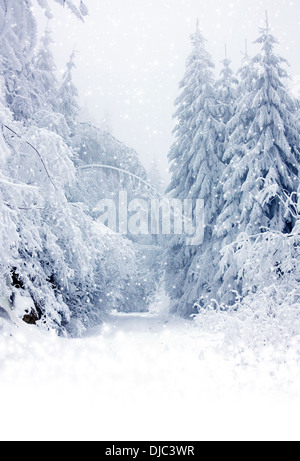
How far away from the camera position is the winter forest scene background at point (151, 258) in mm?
3869

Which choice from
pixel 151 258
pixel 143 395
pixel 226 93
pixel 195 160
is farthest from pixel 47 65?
pixel 143 395

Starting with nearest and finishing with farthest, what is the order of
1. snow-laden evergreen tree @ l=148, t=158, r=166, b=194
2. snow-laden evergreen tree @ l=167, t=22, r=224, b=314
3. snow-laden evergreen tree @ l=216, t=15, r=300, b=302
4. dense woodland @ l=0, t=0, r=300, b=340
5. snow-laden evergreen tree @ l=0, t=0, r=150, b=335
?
snow-laden evergreen tree @ l=0, t=0, r=150, b=335 → dense woodland @ l=0, t=0, r=300, b=340 → snow-laden evergreen tree @ l=216, t=15, r=300, b=302 → snow-laden evergreen tree @ l=167, t=22, r=224, b=314 → snow-laden evergreen tree @ l=148, t=158, r=166, b=194

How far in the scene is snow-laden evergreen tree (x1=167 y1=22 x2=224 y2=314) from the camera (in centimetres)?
1625

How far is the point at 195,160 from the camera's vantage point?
1634cm

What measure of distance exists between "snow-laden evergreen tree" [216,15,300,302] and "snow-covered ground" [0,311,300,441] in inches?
302

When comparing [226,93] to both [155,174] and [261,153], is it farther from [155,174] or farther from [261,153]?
[155,174]

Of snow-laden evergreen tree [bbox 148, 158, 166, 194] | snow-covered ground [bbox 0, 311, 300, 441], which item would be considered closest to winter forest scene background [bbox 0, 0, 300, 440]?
snow-covered ground [bbox 0, 311, 300, 441]

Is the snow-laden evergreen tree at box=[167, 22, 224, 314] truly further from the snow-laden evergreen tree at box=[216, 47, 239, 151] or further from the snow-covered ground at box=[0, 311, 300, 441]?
the snow-covered ground at box=[0, 311, 300, 441]

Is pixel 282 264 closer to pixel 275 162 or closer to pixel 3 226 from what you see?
pixel 275 162

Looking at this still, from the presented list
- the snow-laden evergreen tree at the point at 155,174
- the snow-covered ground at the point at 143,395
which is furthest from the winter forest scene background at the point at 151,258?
the snow-laden evergreen tree at the point at 155,174

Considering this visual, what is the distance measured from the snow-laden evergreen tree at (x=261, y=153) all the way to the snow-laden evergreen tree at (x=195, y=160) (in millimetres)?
1648

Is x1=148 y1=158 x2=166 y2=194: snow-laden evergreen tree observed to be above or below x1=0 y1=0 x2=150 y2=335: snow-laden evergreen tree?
above

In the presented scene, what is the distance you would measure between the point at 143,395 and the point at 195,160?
523 inches

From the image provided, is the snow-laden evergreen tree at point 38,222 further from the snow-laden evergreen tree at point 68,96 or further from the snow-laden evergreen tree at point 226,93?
the snow-laden evergreen tree at point 226,93
